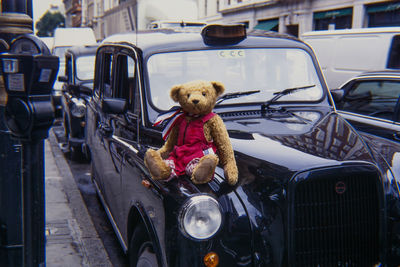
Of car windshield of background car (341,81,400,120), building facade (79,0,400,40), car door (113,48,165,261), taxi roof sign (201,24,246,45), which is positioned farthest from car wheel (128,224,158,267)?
building facade (79,0,400,40)

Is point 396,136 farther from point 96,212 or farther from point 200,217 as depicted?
point 96,212

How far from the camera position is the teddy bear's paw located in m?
2.80

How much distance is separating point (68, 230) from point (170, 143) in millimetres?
2473

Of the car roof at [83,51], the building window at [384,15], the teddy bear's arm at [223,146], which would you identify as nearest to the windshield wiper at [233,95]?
the teddy bear's arm at [223,146]

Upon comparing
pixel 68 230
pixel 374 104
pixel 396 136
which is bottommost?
pixel 68 230

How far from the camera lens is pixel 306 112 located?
12.6 ft

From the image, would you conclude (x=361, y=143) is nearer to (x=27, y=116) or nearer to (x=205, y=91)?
(x=205, y=91)

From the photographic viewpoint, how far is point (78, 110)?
27.8ft

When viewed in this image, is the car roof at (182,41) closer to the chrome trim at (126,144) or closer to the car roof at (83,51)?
the chrome trim at (126,144)

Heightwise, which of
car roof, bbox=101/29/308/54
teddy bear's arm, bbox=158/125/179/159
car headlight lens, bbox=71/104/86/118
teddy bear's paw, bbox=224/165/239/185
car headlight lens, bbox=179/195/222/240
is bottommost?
car headlight lens, bbox=71/104/86/118

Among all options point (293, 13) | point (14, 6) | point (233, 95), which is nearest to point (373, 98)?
point (233, 95)

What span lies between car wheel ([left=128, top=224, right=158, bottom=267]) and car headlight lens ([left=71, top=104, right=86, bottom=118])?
5269 millimetres

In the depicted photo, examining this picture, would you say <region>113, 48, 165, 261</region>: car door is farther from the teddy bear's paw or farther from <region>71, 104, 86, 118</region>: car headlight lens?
<region>71, 104, 86, 118</region>: car headlight lens

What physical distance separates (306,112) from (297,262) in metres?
1.50
